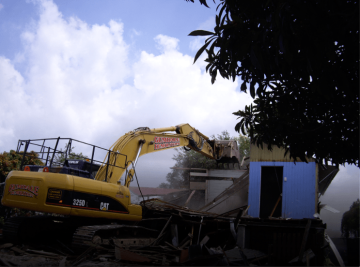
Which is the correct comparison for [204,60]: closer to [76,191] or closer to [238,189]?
[76,191]

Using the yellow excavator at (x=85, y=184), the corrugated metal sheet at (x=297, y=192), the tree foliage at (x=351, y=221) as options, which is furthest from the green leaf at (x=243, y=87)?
the tree foliage at (x=351, y=221)

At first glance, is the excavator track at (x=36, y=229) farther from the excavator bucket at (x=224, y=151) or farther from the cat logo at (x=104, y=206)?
the excavator bucket at (x=224, y=151)

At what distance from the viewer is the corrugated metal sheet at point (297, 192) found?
1340 cm

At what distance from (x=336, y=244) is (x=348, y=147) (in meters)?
4.67

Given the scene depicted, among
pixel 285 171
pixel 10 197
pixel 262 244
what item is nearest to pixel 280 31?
pixel 10 197

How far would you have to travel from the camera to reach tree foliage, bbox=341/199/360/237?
22.6 m

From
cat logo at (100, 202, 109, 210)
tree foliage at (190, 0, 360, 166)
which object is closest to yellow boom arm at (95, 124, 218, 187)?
cat logo at (100, 202, 109, 210)

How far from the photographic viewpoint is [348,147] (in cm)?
617

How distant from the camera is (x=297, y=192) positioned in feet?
45.1

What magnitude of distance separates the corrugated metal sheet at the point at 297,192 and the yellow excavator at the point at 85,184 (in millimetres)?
5534

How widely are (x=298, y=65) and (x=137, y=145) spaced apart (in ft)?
22.8

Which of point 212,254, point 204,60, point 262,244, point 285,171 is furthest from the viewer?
point 285,171

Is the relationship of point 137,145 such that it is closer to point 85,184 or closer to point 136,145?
point 136,145

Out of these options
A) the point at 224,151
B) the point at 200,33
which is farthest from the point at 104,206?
the point at 224,151
